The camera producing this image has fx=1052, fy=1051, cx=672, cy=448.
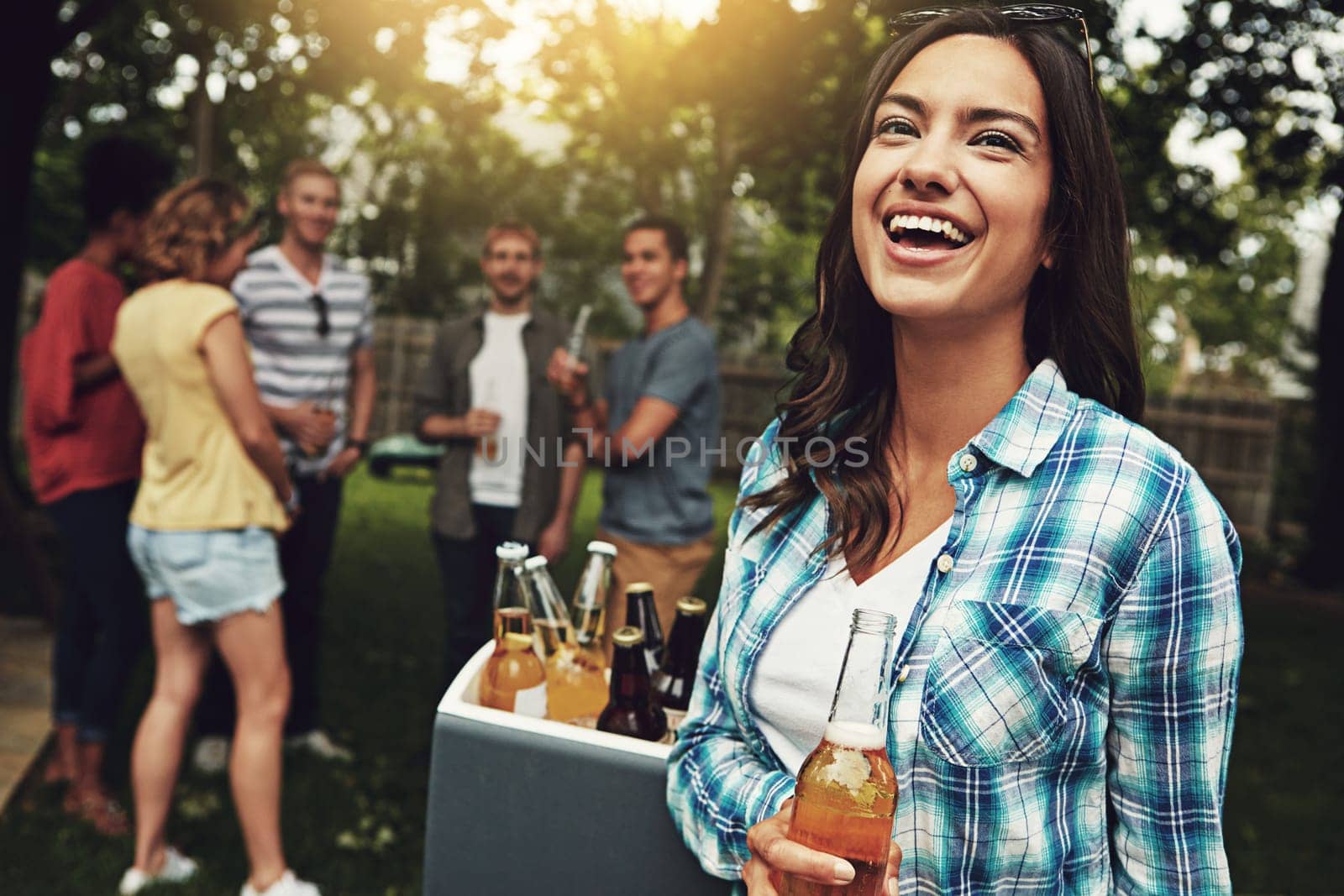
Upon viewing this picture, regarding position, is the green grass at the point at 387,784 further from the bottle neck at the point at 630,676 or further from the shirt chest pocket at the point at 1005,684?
the shirt chest pocket at the point at 1005,684

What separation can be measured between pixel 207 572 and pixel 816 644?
2.25m

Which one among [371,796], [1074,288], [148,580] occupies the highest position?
[1074,288]

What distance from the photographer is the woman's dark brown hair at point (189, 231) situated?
3129mm

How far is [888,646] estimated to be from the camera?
1170mm

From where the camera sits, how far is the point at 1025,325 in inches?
58.9

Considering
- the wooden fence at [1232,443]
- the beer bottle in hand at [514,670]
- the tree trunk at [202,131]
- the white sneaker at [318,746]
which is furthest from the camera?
the tree trunk at [202,131]

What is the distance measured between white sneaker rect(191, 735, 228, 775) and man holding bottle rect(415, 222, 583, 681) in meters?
0.99

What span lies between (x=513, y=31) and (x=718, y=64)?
7.45 feet

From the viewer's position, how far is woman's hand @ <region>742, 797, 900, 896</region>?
1159 mm

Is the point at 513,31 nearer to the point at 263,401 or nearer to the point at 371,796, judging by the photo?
the point at 263,401

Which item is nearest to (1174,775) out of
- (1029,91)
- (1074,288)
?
(1074,288)

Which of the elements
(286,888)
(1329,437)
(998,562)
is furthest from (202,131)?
(998,562)

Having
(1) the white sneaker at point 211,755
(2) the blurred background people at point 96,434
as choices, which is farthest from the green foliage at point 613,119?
(1) the white sneaker at point 211,755

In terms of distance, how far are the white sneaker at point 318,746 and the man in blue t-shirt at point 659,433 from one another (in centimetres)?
147
